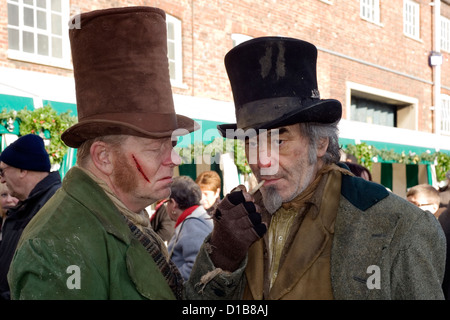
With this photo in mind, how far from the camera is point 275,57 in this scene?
223 centimetres

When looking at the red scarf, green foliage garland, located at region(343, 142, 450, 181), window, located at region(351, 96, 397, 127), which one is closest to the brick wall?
window, located at region(351, 96, 397, 127)

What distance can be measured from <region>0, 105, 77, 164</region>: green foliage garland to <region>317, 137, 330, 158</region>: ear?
388cm

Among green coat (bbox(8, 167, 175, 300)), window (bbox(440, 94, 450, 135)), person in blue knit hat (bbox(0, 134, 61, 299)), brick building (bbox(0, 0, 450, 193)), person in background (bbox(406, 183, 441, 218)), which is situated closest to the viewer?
green coat (bbox(8, 167, 175, 300))

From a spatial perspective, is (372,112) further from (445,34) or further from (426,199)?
(426,199)

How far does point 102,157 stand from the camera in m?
2.10

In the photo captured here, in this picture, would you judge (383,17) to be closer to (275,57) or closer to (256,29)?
(256,29)

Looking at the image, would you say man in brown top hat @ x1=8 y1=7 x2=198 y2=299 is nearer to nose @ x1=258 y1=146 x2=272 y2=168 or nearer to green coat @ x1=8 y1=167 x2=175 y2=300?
green coat @ x1=8 y1=167 x2=175 y2=300

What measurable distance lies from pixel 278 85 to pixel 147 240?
0.80 m

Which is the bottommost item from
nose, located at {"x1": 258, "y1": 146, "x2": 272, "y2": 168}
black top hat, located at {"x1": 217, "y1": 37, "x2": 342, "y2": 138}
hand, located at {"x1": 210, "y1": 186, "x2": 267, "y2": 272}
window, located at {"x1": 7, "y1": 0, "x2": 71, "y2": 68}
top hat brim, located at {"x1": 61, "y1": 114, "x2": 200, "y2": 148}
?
hand, located at {"x1": 210, "y1": 186, "x2": 267, "y2": 272}

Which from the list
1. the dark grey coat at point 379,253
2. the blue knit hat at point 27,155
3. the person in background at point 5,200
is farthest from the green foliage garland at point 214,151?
the dark grey coat at point 379,253

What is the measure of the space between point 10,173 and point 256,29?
8.62m

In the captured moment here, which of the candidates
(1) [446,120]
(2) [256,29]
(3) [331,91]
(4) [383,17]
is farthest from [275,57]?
(1) [446,120]

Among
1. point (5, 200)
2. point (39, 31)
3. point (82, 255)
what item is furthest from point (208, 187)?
point (39, 31)

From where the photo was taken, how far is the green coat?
5.60ft
